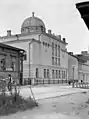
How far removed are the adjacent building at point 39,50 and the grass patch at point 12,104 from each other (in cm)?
3356

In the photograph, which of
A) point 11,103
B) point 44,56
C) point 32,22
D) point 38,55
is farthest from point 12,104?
point 32,22

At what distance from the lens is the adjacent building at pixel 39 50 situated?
147 feet

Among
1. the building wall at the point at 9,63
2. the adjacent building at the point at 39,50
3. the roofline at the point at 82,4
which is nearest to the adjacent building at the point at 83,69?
the adjacent building at the point at 39,50

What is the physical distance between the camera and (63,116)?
7.70 m

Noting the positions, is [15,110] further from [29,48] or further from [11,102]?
[29,48]

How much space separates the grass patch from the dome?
41463mm

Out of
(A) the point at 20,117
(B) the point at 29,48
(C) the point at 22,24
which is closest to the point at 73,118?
(A) the point at 20,117

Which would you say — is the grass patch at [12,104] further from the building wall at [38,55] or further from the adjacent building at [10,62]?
the building wall at [38,55]

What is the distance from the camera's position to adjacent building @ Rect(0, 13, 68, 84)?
44781 millimetres

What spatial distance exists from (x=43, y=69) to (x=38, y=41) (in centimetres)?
610

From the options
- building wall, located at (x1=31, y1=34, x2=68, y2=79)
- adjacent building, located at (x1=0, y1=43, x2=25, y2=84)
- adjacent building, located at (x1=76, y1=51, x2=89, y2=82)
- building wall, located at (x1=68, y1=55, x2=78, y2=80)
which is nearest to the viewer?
adjacent building, located at (x1=0, y1=43, x2=25, y2=84)

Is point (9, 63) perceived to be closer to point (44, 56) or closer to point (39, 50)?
point (39, 50)

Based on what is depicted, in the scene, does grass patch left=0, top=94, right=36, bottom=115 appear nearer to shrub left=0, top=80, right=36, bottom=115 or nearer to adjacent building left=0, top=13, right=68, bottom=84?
shrub left=0, top=80, right=36, bottom=115

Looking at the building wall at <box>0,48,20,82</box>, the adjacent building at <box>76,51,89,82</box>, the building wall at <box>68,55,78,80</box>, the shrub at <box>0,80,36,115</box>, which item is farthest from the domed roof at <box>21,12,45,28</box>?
the shrub at <box>0,80,36,115</box>
